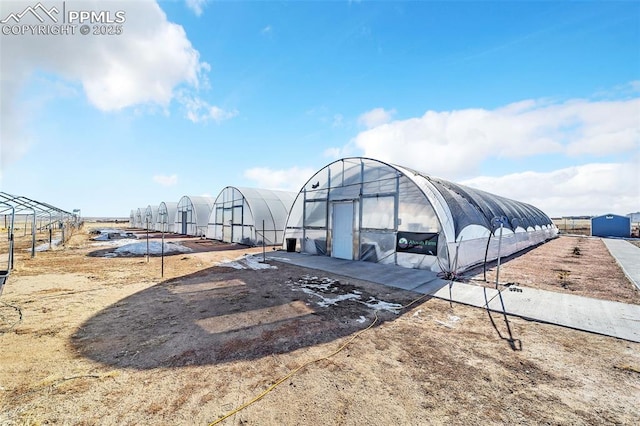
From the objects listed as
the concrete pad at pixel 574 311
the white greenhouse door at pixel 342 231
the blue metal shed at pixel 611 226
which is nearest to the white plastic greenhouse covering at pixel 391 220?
the white greenhouse door at pixel 342 231

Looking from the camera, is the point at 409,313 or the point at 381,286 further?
the point at 381,286

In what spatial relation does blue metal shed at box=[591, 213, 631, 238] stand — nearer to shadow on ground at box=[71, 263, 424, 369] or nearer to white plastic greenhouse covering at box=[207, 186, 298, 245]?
white plastic greenhouse covering at box=[207, 186, 298, 245]

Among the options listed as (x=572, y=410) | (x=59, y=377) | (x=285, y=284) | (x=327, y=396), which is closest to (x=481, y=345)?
(x=572, y=410)

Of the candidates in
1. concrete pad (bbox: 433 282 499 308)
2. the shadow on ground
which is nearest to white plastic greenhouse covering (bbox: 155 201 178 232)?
the shadow on ground

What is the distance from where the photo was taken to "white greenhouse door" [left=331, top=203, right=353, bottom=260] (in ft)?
40.5

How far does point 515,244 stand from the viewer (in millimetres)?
16078

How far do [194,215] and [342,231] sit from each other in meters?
19.7

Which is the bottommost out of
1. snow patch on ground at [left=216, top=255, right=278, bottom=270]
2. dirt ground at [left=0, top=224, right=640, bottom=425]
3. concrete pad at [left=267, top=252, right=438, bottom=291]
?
snow patch on ground at [left=216, top=255, right=278, bottom=270]

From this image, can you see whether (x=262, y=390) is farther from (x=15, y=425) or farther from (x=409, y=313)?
(x=409, y=313)

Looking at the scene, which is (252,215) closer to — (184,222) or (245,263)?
(245,263)

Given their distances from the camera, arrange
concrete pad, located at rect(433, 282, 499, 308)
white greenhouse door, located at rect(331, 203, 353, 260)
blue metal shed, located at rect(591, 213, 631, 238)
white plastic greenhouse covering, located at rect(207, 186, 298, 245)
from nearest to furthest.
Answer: concrete pad, located at rect(433, 282, 499, 308), white greenhouse door, located at rect(331, 203, 353, 260), white plastic greenhouse covering, located at rect(207, 186, 298, 245), blue metal shed, located at rect(591, 213, 631, 238)

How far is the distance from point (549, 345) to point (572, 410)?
1.69 m

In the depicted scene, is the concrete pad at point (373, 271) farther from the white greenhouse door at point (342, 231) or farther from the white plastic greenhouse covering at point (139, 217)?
the white plastic greenhouse covering at point (139, 217)

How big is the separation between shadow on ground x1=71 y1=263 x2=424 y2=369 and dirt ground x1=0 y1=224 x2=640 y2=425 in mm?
35
